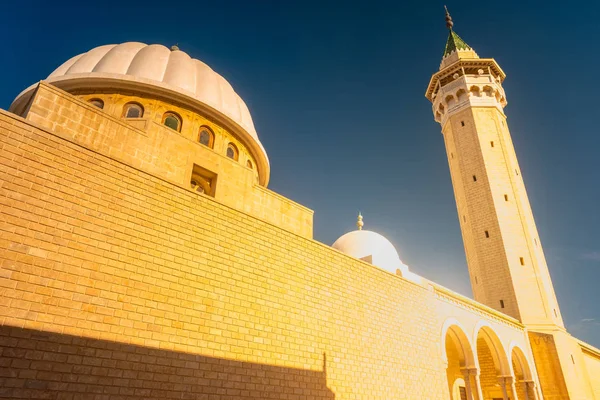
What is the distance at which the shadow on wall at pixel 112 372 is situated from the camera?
13.8ft

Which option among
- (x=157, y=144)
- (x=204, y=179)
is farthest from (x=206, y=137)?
(x=157, y=144)

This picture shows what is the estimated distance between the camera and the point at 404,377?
29.8ft

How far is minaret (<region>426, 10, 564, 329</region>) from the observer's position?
56.8 ft

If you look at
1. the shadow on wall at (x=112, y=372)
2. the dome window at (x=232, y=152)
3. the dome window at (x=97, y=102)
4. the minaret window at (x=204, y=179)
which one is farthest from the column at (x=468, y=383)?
the dome window at (x=97, y=102)

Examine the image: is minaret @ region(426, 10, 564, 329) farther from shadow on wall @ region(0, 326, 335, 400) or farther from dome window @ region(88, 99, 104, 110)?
dome window @ region(88, 99, 104, 110)

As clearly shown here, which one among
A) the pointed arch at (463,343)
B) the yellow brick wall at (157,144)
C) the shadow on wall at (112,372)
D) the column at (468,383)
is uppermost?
the yellow brick wall at (157,144)

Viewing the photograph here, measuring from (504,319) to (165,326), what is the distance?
13.8 metres

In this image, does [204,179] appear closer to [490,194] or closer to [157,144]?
[157,144]

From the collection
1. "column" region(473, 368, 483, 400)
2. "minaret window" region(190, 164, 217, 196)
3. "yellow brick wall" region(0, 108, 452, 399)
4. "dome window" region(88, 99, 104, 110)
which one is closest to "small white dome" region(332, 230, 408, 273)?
"column" region(473, 368, 483, 400)

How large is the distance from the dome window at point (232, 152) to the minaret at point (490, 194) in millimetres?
13387

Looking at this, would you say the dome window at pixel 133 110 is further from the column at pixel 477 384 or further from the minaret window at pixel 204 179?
the column at pixel 477 384

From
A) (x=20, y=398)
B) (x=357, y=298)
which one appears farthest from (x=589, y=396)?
(x=20, y=398)

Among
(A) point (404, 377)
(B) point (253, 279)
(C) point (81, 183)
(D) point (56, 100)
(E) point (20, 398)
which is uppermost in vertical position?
(D) point (56, 100)

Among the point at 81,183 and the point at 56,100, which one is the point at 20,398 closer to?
the point at 81,183
